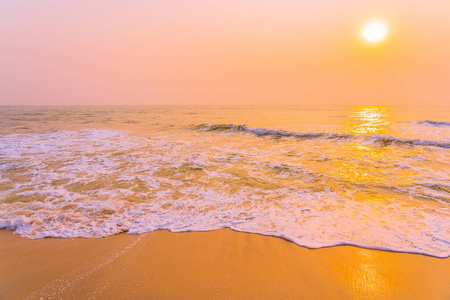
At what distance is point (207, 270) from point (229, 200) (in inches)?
88.5

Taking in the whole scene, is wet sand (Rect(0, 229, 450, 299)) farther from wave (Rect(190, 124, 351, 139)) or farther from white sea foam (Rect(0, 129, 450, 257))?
wave (Rect(190, 124, 351, 139))

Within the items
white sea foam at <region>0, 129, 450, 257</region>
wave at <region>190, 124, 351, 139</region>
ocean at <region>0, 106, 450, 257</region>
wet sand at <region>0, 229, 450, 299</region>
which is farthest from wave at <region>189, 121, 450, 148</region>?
wet sand at <region>0, 229, 450, 299</region>

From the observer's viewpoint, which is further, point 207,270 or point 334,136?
point 334,136

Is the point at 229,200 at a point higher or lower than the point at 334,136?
lower

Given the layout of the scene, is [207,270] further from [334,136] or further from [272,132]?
[272,132]

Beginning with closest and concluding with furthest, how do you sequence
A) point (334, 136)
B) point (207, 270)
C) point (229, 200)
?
point (207, 270)
point (229, 200)
point (334, 136)

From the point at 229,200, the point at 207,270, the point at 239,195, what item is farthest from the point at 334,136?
the point at 207,270

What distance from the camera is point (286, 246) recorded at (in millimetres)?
3369

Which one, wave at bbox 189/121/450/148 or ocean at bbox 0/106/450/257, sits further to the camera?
wave at bbox 189/121/450/148

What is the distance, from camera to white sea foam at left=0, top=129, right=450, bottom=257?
12.3 feet

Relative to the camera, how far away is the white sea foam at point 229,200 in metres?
3.75

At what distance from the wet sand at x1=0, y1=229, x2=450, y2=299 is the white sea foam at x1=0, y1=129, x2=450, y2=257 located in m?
0.29

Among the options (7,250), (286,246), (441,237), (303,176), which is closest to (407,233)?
(441,237)

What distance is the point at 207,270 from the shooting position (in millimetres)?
2844
